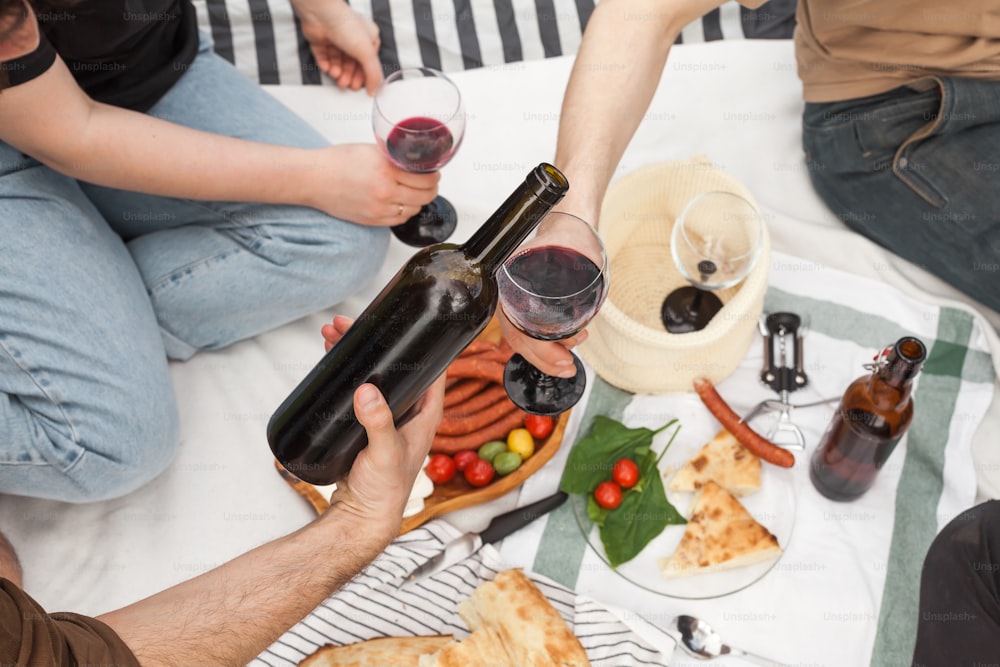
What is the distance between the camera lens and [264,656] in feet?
4.09

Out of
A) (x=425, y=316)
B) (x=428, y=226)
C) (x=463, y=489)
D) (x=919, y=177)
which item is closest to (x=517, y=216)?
(x=425, y=316)

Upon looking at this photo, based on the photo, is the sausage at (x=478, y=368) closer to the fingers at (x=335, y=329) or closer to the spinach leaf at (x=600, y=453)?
the spinach leaf at (x=600, y=453)

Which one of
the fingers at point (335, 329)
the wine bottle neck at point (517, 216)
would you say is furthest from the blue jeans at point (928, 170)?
the fingers at point (335, 329)

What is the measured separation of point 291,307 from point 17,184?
0.50 m

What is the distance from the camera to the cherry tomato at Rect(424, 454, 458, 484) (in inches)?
57.1

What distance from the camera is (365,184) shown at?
150 cm

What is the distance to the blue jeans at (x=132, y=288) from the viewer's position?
4.39 ft

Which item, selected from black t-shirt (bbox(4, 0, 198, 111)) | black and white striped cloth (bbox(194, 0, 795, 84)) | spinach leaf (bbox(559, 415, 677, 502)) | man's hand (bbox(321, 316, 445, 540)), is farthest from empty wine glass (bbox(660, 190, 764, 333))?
black t-shirt (bbox(4, 0, 198, 111))

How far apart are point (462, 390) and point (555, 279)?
500 mm

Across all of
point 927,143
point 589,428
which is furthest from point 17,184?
point 927,143

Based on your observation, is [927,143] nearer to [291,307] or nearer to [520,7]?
[520,7]

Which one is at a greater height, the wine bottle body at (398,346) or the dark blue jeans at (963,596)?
the wine bottle body at (398,346)

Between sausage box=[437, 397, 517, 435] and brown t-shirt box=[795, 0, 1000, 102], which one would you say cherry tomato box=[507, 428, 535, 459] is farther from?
brown t-shirt box=[795, 0, 1000, 102]

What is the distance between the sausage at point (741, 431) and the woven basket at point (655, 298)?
0.04m
